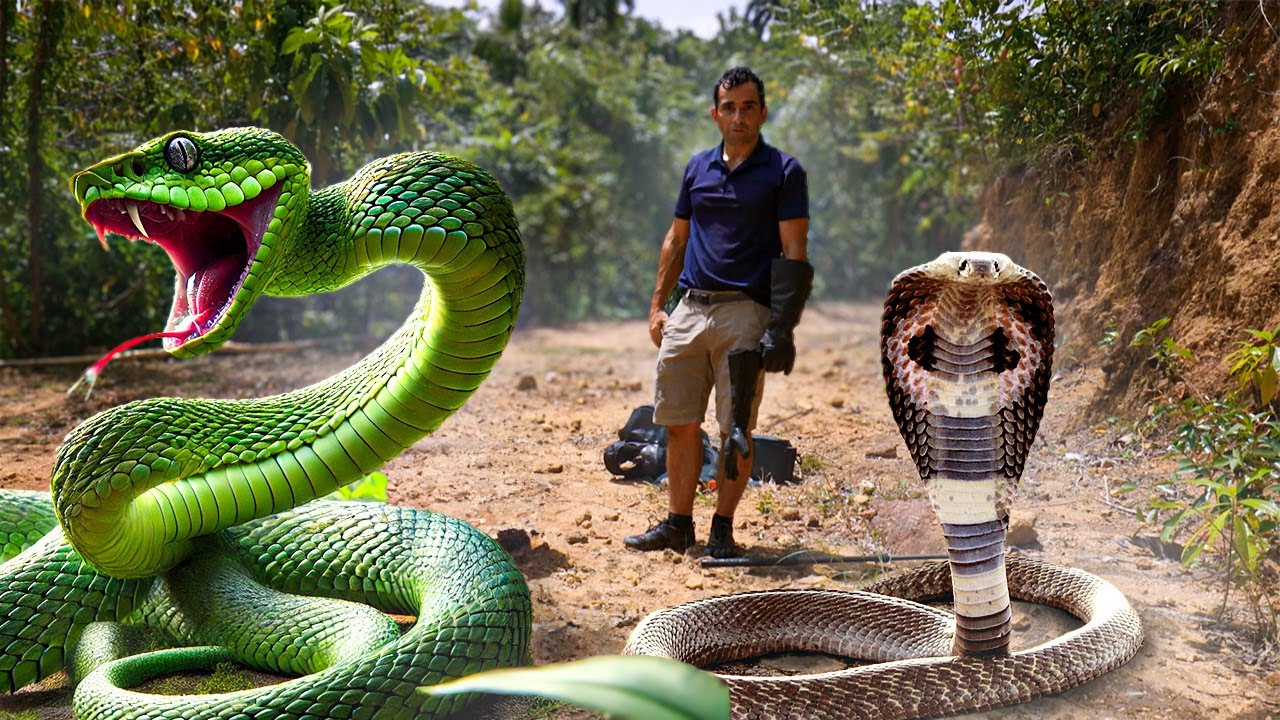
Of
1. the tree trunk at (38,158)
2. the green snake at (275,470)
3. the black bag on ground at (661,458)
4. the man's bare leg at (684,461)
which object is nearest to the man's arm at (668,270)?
the man's bare leg at (684,461)

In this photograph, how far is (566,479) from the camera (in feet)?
13.0

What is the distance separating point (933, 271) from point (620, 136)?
1038 cm

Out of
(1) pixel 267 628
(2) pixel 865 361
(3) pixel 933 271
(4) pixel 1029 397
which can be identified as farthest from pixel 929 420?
(2) pixel 865 361

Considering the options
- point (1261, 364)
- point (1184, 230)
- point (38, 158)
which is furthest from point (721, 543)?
point (38, 158)

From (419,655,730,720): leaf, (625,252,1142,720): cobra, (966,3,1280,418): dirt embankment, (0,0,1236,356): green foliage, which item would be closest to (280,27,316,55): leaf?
(0,0,1236,356): green foliage

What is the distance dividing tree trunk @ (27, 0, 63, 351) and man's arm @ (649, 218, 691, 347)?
105 inches

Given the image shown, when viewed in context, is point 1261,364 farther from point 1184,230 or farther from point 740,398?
point 740,398

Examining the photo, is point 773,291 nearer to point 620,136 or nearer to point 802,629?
point 802,629

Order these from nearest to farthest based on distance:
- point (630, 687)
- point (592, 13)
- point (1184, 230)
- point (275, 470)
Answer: point (630, 687) < point (275, 470) < point (1184, 230) < point (592, 13)

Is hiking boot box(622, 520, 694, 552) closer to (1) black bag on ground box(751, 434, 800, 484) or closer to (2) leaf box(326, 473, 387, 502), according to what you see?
(1) black bag on ground box(751, 434, 800, 484)

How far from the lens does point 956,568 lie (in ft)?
8.35

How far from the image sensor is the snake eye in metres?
2.39

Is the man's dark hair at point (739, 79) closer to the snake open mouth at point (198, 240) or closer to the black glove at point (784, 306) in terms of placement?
the black glove at point (784, 306)

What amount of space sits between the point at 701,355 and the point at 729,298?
26 centimetres
